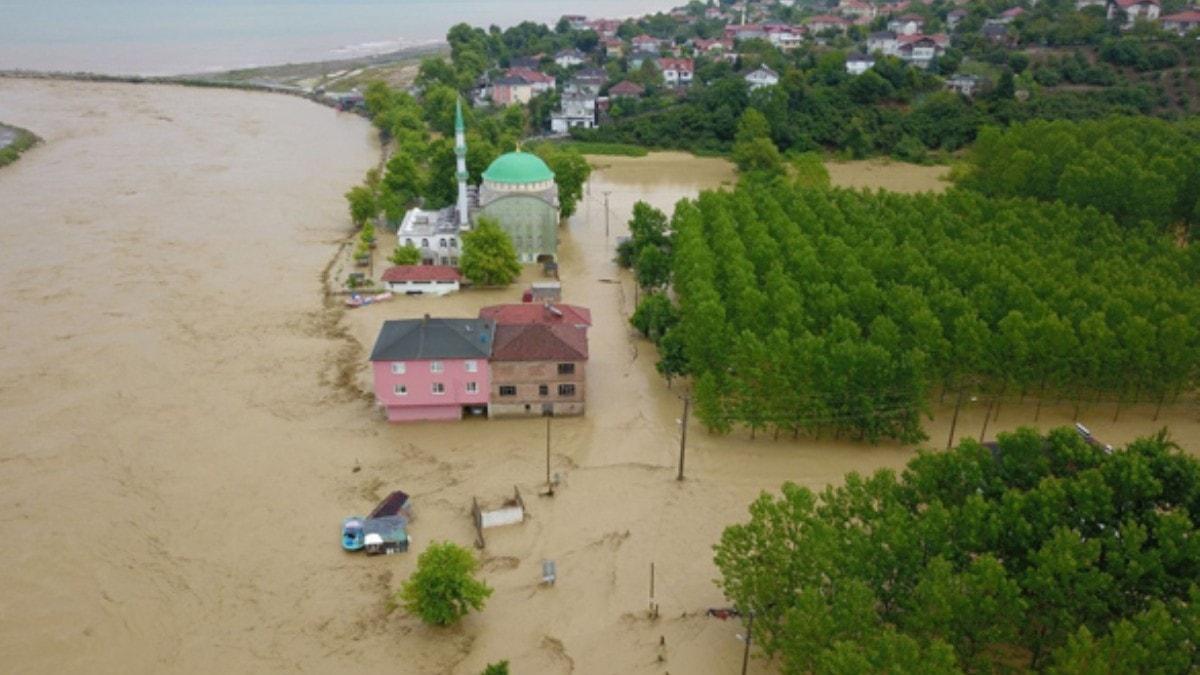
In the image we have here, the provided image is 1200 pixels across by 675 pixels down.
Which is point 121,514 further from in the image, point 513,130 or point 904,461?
point 513,130

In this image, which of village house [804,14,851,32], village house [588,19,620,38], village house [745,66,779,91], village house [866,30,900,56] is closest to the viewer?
village house [745,66,779,91]

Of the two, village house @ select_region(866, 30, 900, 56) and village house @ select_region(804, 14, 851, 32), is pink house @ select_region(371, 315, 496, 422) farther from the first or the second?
village house @ select_region(804, 14, 851, 32)

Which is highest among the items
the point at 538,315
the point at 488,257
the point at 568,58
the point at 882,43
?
the point at 882,43

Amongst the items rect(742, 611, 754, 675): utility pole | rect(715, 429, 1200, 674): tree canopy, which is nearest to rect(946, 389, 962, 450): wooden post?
rect(715, 429, 1200, 674): tree canopy

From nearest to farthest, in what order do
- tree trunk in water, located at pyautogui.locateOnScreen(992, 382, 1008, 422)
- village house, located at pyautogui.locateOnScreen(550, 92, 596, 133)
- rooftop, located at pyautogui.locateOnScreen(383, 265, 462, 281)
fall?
tree trunk in water, located at pyautogui.locateOnScreen(992, 382, 1008, 422), rooftop, located at pyautogui.locateOnScreen(383, 265, 462, 281), village house, located at pyautogui.locateOnScreen(550, 92, 596, 133)

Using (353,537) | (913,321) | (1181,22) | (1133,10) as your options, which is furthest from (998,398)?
(1133,10)

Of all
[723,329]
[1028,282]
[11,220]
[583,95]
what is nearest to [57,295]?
[11,220]

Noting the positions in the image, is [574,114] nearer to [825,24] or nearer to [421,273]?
[421,273]

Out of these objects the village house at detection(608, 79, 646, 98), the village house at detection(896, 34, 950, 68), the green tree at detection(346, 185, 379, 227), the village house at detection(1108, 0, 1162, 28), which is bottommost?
the green tree at detection(346, 185, 379, 227)
